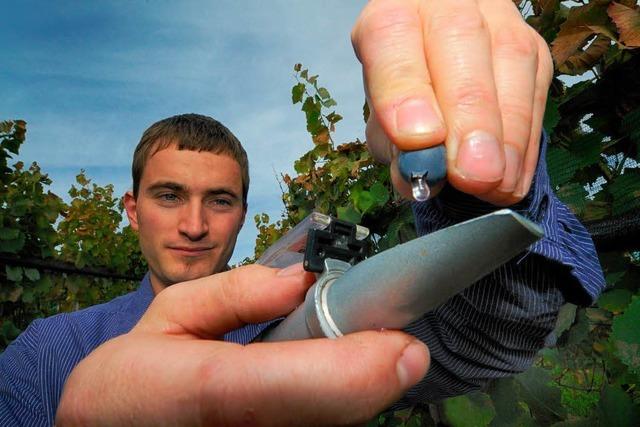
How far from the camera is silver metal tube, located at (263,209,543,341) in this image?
1.95 ft

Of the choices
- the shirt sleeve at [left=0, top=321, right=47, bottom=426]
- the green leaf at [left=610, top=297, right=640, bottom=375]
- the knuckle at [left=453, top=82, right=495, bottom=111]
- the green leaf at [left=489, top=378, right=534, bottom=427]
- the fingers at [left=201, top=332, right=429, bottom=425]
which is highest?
the knuckle at [left=453, top=82, right=495, bottom=111]

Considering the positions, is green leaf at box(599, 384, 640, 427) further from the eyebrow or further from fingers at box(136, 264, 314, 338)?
the eyebrow

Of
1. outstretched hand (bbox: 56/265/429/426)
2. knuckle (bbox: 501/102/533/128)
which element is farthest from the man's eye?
knuckle (bbox: 501/102/533/128)

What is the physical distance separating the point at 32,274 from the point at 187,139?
10.2 ft

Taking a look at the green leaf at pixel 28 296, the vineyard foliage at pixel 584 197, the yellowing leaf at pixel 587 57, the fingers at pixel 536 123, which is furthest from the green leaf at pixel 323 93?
the green leaf at pixel 28 296

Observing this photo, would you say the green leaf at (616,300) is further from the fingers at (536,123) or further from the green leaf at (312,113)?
the green leaf at (312,113)

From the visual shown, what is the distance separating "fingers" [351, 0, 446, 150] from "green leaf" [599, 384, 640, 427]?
4.01 feet

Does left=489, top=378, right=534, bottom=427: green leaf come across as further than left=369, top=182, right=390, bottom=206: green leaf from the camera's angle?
No

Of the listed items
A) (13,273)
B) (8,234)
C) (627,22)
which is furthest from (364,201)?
(13,273)

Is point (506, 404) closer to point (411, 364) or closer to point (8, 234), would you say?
point (411, 364)

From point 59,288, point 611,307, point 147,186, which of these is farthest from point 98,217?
point 611,307

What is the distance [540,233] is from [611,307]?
1.44 m

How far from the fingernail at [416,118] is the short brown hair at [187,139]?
2.82 metres

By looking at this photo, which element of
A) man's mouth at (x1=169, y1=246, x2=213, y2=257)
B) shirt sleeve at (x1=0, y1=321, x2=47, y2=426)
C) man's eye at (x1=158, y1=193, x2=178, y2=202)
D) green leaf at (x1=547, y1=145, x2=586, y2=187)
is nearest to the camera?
green leaf at (x1=547, y1=145, x2=586, y2=187)
